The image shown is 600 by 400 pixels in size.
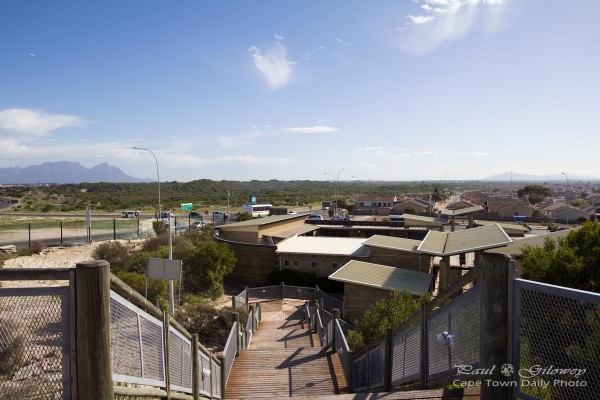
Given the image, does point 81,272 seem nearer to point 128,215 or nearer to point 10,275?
point 10,275

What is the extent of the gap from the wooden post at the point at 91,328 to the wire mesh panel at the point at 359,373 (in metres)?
6.03

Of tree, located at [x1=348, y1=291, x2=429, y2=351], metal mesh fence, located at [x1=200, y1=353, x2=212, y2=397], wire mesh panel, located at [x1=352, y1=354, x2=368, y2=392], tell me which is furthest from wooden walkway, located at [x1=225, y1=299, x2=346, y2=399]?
tree, located at [x1=348, y1=291, x2=429, y2=351]

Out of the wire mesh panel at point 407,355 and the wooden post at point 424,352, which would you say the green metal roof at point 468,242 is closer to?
the wire mesh panel at point 407,355

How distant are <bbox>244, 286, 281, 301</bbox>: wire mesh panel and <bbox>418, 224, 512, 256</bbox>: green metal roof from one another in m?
8.23

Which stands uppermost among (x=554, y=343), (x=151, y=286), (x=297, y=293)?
(x=554, y=343)

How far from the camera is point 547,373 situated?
11.4 ft

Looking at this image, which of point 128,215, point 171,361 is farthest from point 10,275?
point 128,215

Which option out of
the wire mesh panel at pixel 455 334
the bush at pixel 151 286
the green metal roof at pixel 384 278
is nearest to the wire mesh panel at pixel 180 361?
the wire mesh panel at pixel 455 334

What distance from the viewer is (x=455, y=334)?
4.51 metres

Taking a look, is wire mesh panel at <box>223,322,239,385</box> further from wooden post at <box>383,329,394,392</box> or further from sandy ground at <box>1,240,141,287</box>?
sandy ground at <box>1,240,141,287</box>

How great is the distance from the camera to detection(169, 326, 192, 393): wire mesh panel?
17.1 feet

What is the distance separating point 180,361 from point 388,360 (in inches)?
122

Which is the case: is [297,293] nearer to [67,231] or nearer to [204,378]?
[204,378]

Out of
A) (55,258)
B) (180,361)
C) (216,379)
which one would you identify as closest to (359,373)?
(216,379)
